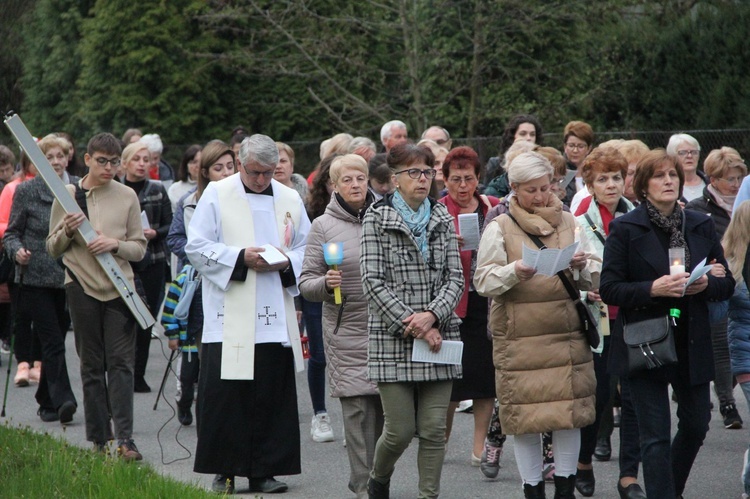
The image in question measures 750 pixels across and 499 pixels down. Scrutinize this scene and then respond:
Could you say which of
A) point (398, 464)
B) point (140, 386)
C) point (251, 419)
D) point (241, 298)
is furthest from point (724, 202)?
point (140, 386)

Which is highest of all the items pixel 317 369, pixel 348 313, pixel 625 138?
pixel 625 138

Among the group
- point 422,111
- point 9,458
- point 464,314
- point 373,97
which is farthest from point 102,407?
point 373,97

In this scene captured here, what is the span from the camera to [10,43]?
136 ft

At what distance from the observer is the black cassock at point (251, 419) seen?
7.86m

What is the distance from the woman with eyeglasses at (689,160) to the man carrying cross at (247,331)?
4131mm

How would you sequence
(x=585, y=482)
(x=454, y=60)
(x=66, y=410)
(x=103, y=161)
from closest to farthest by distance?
1. (x=585, y=482)
2. (x=103, y=161)
3. (x=66, y=410)
4. (x=454, y=60)

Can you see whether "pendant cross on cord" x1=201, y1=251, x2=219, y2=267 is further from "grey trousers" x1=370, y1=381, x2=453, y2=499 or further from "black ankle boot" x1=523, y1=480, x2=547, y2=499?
"black ankle boot" x1=523, y1=480, x2=547, y2=499

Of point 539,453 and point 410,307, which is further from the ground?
point 410,307

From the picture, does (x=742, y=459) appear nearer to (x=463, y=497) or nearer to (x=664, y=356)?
(x=463, y=497)

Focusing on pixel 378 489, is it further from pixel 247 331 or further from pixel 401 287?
pixel 247 331

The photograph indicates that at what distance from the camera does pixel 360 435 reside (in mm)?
7523

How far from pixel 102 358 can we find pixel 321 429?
A: 6.22 feet

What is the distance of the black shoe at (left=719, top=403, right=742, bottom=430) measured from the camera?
962 centimetres

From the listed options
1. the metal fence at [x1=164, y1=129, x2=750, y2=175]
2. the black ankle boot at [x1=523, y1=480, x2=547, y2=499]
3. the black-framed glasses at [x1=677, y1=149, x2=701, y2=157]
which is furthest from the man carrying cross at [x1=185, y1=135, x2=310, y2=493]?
the metal fence at [x1=164, y1=129, x2=750, y2=175]
